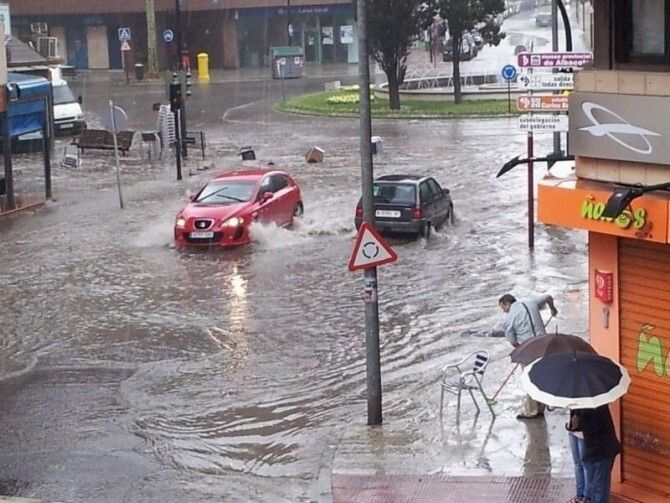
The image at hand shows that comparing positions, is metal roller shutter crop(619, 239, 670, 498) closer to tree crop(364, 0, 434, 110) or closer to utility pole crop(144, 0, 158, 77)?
tree crop(364, 0, 434, 110)

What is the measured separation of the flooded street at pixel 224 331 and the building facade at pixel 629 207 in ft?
9.93

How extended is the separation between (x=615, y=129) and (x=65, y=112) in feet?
131

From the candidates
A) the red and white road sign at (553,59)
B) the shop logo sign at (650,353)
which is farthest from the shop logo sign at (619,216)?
the red and white road sign at (553,59)

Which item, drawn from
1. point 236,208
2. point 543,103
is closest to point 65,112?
point 236,208

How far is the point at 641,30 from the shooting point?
11.5m

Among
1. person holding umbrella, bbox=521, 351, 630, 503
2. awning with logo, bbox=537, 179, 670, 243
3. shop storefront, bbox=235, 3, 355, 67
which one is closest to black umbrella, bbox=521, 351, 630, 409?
person holding umbrella, bbox=521, 351, 630, 503

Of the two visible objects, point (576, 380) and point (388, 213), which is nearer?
point (576, 380)

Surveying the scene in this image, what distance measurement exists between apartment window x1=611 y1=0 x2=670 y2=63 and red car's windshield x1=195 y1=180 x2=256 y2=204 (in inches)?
621

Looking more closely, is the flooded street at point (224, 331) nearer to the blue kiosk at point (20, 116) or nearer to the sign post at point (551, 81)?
the blue kiosk at point (20, 116)

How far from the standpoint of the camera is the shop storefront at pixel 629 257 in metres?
11.0

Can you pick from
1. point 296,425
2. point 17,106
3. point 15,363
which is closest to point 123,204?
point 17,106

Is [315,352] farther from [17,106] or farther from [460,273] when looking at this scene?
[17,106]

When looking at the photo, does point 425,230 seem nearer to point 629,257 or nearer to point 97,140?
point 629,257

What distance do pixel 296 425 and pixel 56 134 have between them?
36.5 metres
